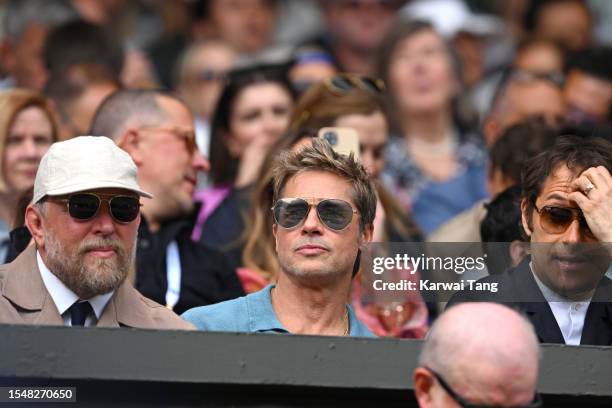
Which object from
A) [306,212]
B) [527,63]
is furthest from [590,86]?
[306,212]

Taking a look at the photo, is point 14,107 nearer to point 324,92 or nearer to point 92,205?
point 324,92

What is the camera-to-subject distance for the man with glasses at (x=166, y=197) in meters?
6.50

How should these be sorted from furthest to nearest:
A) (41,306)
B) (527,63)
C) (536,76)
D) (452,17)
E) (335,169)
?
(452,17)
(527,63)
(536,76)
(335,169)
(41,306)

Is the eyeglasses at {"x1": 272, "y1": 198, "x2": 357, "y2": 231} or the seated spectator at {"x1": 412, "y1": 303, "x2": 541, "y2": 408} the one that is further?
the eyeglasses at {"x1": 272, "y1": 198, "x2": 357, "y2": 231}

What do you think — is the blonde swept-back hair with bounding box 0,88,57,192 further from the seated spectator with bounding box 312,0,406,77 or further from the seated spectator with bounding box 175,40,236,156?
the seated spectator with bounding box 312,0,406,77

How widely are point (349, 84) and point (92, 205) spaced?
281cm

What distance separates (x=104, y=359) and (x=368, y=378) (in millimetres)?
883

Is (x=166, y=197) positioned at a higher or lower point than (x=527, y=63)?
lower

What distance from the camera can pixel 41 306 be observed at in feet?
16.5

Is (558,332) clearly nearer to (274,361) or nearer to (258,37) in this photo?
(274,361)

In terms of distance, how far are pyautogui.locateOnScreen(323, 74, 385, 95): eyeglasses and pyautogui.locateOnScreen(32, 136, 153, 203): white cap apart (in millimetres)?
2530

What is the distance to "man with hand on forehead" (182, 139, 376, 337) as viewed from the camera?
5.21m

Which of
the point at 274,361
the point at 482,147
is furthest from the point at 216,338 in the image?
the point at 482,147

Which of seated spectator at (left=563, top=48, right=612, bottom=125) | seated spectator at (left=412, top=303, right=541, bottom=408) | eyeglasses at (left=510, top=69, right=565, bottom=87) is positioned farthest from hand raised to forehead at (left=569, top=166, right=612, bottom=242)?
seated spectator at (left=563, top=48, right=612, bottom=125)
